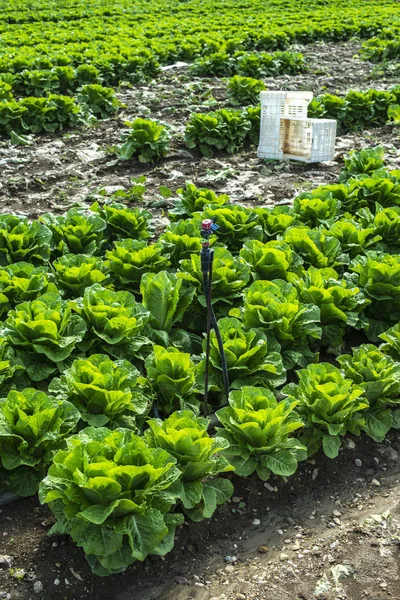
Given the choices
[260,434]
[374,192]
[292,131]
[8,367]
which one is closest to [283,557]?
[260,434]

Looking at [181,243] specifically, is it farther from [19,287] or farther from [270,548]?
[270,548]

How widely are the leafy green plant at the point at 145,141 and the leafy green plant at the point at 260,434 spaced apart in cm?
541

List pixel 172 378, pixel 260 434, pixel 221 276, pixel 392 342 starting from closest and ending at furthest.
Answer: pixel 260 434 → pixel 172 378 → pixel 392 342 → pixel 221 276

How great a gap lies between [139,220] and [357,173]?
2.86 meters

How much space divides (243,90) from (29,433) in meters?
9.52

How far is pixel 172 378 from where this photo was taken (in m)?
3.91

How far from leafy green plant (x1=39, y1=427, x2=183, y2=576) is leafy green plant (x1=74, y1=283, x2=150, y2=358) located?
3.64 feet

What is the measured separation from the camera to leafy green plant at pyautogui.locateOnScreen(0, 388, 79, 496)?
3393mm

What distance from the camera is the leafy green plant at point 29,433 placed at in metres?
3.39

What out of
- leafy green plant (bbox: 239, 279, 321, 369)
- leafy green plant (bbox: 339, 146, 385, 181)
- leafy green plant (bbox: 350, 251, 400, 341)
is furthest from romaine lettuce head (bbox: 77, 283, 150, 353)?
leafy green plant (bbox: 339, 146, 385, 181)

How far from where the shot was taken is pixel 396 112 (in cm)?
1059

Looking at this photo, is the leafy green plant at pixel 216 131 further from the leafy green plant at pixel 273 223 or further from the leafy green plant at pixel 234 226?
the leafy green plant at pixel 234 226

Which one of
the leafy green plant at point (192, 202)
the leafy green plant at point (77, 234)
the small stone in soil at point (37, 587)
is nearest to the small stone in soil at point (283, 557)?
the small stone in soil at point (37, 587)

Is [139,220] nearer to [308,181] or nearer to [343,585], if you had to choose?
[308,181]
